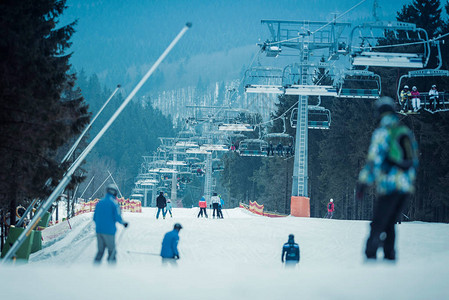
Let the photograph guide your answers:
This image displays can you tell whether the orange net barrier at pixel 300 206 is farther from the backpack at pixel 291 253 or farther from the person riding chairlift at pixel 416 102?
the backpack at pixel 291 253

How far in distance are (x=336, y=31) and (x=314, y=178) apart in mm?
42846

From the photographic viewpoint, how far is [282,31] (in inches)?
1550

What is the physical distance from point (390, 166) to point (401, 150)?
25 cm

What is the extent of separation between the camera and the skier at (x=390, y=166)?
7.82 metres

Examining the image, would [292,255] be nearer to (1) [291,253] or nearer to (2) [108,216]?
(1) [291,253]

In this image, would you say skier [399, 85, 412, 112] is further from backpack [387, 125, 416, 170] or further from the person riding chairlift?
backpack [387, 125, 416, 170]

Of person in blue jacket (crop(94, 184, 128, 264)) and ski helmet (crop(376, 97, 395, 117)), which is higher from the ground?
ski helmet (crop(376, 97, 395, 117))

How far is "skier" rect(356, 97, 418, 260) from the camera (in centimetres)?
782

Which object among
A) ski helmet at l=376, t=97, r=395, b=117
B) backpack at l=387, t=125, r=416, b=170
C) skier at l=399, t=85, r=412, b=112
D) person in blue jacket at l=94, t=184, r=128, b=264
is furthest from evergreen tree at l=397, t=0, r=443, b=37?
backpack at l=387, t=125, r=416, b=170

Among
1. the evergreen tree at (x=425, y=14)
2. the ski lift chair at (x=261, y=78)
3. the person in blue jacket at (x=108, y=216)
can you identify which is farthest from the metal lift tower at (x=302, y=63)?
the person in blue jacket at (x=108, y=216)

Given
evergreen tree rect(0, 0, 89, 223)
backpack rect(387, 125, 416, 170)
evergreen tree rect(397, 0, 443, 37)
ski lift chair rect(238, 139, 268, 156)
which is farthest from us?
evergreen tree rect(397, 0, 443, 37)

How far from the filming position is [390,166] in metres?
7.90

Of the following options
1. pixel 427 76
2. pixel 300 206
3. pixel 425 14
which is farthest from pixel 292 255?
pixel 425 14

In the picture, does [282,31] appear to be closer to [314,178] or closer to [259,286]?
[259,286]
